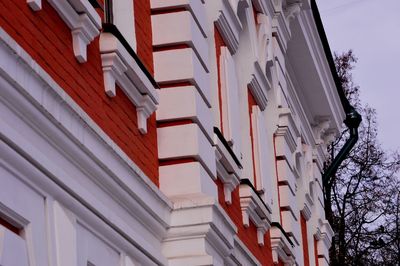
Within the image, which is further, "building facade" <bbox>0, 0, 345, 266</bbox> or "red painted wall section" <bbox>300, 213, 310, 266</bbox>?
"red painted wall section" <bbox>300, 213, 310, 266</bbox>

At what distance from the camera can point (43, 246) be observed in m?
7.17

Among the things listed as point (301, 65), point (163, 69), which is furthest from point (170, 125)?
point (301, 65)

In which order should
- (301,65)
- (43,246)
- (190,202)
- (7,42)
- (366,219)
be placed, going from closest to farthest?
1. (7,42)
2. (43,246)
3. (190,202)
4. (301,65)
5. (366,219)

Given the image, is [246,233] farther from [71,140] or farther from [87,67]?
[71,140]

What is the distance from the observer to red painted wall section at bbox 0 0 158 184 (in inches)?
283

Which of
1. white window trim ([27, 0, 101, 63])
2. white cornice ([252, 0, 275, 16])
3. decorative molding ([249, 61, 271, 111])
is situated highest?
white cornice ([252, 0, 275, 16])

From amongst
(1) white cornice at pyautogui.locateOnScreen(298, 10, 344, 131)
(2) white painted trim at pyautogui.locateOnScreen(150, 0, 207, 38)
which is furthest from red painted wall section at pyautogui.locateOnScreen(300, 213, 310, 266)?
(2) white painted trim at pyautogui.locateOnScreen(150, 0, 207, 38)

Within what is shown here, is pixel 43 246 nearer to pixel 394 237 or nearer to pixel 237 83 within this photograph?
pixel 237 83

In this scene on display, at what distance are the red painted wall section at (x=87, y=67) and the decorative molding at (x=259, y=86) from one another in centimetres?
434

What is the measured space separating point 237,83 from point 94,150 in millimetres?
6141

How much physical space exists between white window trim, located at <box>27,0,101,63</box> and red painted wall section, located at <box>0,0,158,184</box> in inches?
1.6

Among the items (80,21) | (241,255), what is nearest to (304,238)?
(241,255)

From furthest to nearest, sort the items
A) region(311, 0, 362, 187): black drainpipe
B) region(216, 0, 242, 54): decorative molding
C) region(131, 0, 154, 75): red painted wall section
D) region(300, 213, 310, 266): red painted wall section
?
region(311, 0, 362, 187): black drainpipe → region(300, 213, 310, 266): red painted wall section → region(216, 0, 242, 54): decorative molding → region(131, 0, 154, 75): red painted wall section

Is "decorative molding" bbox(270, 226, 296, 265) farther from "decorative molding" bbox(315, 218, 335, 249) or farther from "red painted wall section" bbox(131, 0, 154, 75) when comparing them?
"red painted wall section" bbox(131, 0, 154, 75)
